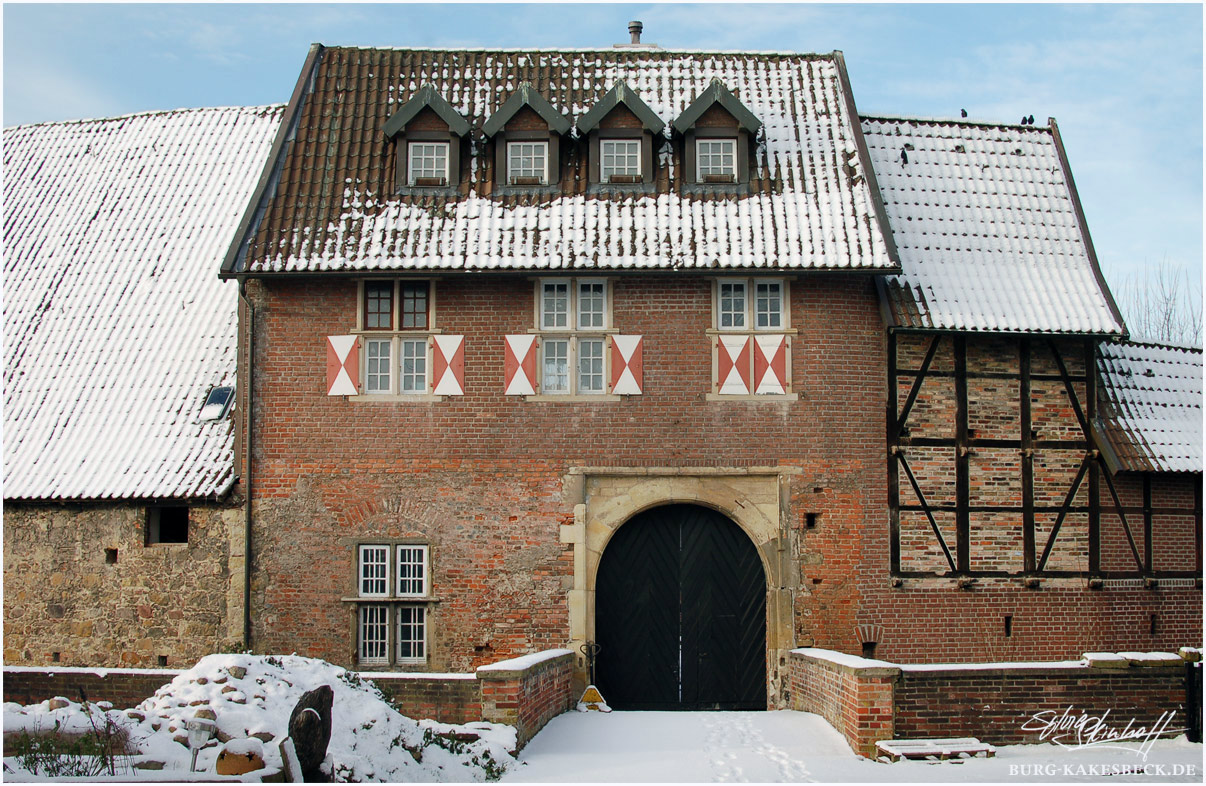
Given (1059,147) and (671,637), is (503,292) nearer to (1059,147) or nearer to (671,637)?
(671,637)

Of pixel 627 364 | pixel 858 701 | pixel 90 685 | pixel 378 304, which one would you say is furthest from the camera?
pixel 378 304

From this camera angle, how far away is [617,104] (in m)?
16.3

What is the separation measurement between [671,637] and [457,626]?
268 centimetres

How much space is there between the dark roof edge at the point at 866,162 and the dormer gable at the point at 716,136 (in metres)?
1.49

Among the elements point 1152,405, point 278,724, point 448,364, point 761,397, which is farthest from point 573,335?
point 1152,405

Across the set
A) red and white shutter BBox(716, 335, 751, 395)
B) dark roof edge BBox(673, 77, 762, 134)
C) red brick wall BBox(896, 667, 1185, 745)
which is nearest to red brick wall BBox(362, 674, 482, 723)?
red brick wall BBox(896, 667, 1185, 745)

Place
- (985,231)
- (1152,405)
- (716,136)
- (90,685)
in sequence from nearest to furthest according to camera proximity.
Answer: (90,685) → (716,136) → (1152,405) → (985,231)

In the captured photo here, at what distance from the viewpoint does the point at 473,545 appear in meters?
15.6

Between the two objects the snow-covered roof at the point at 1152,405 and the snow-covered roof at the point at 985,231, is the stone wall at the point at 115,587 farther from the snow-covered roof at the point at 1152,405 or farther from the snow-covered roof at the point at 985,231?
the snow-covered roof at the point at 1152,405

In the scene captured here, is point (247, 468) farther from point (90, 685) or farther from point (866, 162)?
point (866, 162)

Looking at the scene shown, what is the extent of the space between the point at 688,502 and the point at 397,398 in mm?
3907

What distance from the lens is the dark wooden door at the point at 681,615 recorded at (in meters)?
15.6

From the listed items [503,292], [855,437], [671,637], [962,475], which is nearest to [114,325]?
[503,292]

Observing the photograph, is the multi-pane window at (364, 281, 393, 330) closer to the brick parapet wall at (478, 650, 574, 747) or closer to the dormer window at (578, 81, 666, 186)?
the dormer window at (578, 81, 666, 186)
